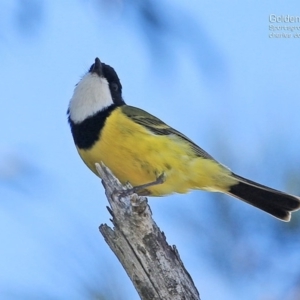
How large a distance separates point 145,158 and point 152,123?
0.39m

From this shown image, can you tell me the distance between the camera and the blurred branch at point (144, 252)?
124 inches

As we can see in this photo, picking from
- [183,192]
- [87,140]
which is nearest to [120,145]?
[87,140]

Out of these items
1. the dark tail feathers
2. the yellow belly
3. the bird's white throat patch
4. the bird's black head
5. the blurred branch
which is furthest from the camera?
the bird's black head

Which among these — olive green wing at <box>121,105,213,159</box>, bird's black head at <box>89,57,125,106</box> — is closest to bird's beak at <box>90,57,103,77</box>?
bird's black head at <box>89,57,125,106</box>

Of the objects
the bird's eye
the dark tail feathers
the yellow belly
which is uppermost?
the bird's eye

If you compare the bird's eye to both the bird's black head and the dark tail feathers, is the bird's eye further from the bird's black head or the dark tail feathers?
the dark tail feathers

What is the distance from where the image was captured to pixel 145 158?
419cm

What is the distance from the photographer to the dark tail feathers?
4344mm

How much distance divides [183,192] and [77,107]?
86 centimetres

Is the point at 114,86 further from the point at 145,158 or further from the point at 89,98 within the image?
the point at 145,158

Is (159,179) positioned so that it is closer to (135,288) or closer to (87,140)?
(87,140)

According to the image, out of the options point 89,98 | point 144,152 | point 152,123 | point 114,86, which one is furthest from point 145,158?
point 114,86

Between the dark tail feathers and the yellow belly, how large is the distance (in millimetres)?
245

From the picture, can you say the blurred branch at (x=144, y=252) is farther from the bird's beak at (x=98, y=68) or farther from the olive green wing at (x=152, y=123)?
the bird's beak at (x=98, y=68)
